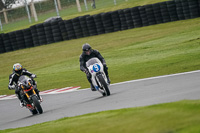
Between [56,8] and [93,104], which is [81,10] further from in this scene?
[93,104]

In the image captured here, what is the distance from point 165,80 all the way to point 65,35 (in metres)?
18.6

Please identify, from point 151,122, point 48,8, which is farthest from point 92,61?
point 48,8

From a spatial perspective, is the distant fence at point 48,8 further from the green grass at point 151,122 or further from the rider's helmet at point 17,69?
the green grass at point 151,122

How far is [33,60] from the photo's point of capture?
90.0 feet

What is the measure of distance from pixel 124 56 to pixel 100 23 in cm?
767

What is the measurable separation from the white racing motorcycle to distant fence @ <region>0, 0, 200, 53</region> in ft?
45.8

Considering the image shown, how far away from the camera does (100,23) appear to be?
2833 cm

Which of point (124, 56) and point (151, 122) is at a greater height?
point (151, 122)

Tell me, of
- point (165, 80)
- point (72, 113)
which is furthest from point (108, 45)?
point (72, 113)

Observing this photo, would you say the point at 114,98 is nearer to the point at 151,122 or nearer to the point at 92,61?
the point at 92,61

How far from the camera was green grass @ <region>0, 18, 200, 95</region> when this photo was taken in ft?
52.5

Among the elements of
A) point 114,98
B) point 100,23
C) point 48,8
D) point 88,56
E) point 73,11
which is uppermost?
point 48,8

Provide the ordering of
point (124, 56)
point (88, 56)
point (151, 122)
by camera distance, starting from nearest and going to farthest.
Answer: point (151, 122) → point (88, 56) → point (124, 56)

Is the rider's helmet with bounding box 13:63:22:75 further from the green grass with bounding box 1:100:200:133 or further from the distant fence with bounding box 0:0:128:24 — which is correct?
the distant fence with bounding box 0:0:128:24
